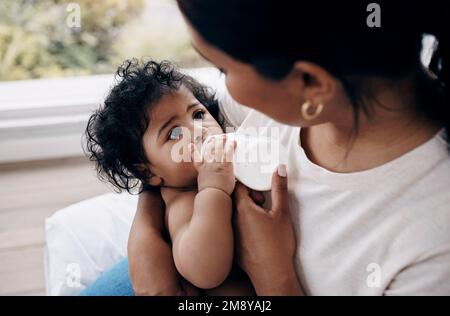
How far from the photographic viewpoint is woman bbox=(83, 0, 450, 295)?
594mm

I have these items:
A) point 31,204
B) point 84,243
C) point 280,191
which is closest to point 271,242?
point 280,191

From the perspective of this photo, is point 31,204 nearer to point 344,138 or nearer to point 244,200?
point 244,200

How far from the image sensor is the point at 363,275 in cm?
71

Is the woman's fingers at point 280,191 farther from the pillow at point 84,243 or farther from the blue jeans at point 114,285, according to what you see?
the pillow at point 84,243

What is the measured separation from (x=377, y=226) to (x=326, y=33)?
0.28 m

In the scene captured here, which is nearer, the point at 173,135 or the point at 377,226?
the point at 377,226

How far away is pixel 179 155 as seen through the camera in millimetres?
917

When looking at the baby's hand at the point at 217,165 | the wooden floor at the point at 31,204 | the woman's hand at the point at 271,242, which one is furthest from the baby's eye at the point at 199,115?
the wooden floor at the point at 31,204

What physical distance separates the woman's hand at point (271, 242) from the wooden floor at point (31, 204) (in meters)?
1.12

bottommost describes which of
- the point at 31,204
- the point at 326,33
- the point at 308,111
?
the point at 31,204

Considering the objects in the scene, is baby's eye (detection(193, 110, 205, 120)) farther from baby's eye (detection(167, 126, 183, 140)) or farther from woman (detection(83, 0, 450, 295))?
woman (detection(83, 0, 450, 295))

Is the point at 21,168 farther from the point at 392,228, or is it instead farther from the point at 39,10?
the point at 392,228
